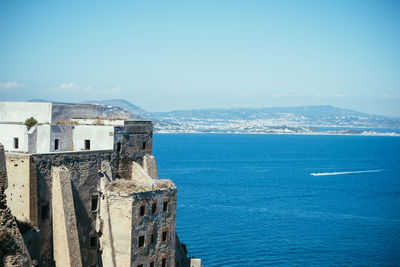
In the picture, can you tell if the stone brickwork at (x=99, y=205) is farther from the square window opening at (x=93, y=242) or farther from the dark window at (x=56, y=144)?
the dark window at (x=56, y=144)

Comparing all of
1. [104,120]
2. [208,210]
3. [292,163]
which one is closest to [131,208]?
[104,120]

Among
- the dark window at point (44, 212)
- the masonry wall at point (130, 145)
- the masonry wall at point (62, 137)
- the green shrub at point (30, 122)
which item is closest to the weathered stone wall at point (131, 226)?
the masonry wall at point (130, 145)

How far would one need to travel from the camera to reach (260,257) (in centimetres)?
6869

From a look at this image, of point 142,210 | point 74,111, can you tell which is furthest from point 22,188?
point 74,111

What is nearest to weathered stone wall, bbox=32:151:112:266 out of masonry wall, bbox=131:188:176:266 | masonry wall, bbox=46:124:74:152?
masonry wall, bbox=46:124:74:152

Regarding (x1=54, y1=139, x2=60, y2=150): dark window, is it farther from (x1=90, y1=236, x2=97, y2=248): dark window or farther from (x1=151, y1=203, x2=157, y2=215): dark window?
(x1=151, y1=203, x2=157, y2=215): dark window

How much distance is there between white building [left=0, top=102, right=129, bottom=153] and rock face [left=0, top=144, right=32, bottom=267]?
10.8m

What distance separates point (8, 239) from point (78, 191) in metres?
10.1

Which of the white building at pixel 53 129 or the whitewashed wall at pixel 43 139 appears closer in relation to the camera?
the white building at pixel 53 129

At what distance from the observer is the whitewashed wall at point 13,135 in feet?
123

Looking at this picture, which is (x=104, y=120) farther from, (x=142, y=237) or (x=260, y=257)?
(x=260, y=257)

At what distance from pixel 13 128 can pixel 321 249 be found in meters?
53.0

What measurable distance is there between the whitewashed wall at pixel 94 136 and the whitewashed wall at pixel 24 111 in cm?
263

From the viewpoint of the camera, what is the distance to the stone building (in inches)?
1281
